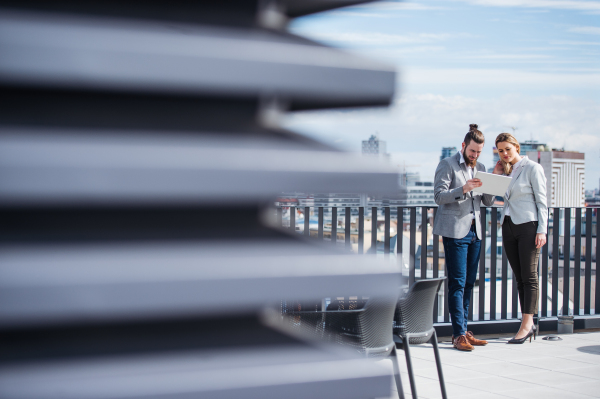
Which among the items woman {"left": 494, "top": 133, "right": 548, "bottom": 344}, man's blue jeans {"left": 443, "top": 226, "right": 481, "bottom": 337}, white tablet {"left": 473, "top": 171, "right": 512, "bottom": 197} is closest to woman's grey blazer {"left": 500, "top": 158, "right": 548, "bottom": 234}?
woman {"left": 494, "top": 133, "right": 548, "bottom": 344}

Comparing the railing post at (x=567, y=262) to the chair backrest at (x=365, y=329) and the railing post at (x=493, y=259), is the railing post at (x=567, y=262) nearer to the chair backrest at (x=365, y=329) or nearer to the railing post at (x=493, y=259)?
the railing post at (x=493, y=259)

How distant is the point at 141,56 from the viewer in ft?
1.23

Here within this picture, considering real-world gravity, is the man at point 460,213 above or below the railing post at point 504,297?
above

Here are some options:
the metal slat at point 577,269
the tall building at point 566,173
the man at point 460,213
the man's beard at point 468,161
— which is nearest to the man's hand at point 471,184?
the man at point 460,213

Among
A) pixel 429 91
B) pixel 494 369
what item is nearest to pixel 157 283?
pixel 494 369

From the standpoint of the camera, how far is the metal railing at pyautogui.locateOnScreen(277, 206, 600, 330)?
5617mm

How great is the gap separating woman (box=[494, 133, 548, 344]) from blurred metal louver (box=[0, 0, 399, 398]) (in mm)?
5233

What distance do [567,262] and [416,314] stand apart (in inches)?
126

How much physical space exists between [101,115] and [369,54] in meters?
0.20

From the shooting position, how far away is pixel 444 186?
5.16 metres

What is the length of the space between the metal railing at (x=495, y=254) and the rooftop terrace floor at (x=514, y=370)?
0.48m

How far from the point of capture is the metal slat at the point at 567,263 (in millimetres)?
6020

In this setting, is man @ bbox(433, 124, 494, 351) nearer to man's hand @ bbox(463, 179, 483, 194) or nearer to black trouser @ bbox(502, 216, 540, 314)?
man's hand @ bbox(463, 179, 483, 194)

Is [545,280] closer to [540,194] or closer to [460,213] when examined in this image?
[540,194]
